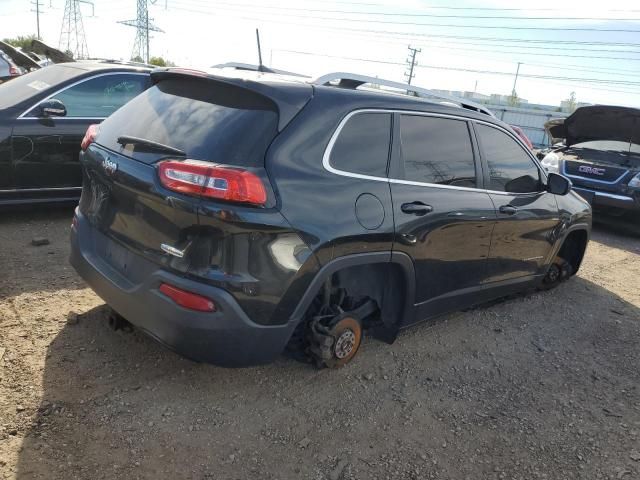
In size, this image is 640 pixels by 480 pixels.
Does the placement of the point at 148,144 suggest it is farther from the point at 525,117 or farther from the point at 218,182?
the point at 525,117

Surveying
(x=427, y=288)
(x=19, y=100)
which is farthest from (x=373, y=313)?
(x=19, y=100)

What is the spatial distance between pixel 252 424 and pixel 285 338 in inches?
19.6

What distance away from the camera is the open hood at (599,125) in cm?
853

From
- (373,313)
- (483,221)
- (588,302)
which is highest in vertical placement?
(483,221)

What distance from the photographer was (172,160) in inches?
104

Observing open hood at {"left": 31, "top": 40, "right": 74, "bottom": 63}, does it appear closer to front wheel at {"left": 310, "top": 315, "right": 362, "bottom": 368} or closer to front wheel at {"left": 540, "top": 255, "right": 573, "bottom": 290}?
front wheel at {"left": 310, "top": 315, "right": 362, "bottom": 368}

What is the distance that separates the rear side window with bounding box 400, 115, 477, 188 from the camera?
3.30 metres

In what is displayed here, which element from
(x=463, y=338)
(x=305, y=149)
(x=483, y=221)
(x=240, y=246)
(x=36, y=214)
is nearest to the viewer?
(x=240, y=246)

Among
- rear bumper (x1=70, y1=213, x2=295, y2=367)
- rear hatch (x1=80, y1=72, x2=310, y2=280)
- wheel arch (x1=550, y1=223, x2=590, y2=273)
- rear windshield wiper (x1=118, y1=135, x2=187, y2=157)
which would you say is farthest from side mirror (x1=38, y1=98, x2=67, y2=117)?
wheel arch (x1=550, y1=223, x2=590, y2=273)

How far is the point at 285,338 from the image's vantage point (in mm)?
2836

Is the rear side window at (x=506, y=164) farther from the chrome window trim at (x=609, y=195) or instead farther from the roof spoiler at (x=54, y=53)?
the roof spoiler at (x=54, y=53)

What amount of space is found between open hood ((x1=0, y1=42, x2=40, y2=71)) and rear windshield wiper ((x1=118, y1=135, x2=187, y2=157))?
26.7ft

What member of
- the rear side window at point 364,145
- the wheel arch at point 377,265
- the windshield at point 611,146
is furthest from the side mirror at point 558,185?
the windshield at point 611,146

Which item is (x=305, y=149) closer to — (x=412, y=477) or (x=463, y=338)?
(x=412, y=477)
